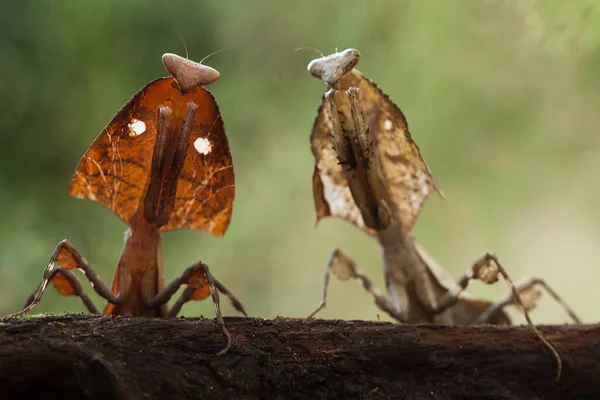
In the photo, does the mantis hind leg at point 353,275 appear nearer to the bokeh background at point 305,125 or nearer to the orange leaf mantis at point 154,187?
the bokeh background at point 305,125

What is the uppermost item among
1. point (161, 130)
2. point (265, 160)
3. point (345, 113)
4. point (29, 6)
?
point (29, 6)

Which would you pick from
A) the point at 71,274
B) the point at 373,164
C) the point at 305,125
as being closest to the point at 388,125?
the point at 373,164

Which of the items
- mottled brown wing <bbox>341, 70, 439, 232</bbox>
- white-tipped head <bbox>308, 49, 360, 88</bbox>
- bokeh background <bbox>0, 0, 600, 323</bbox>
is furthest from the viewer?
bokeh background <bbox>0, 0, 600, 323</bbox>

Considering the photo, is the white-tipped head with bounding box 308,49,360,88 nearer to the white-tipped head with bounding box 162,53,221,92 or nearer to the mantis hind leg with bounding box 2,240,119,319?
the white-tipped head with bounding box 162,53,221,92

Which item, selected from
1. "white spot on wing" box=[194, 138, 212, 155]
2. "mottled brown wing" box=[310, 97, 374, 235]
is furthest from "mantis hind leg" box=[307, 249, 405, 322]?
"white spot on wing" box=[194, 138, 212, 155]

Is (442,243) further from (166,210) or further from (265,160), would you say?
(166,210)

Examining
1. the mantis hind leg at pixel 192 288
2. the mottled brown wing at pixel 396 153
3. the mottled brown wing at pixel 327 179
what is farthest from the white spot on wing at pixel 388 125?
the mantis hind leg at pixel 192 288

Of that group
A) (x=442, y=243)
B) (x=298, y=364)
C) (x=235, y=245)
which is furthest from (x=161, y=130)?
(x=442, y=243)
